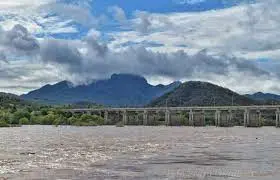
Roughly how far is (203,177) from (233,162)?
13794mm

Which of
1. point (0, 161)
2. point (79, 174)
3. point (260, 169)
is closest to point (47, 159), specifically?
point (0, 161)

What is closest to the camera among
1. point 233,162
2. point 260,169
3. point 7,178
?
point 7,178

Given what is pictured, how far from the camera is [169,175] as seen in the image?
4312 centimetres

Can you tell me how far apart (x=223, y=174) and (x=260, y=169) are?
554 centimetres

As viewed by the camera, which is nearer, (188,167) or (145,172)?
(145,172)

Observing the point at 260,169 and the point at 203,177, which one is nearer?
the point at 203,177

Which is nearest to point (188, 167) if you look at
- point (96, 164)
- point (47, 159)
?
point (96, 164)

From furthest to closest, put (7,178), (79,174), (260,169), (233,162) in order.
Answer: (233,162)
(260,169)
(79,174)
(7,178)

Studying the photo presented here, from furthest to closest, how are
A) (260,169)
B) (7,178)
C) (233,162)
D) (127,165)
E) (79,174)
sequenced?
1. (233,162)
2. (127,165)
3. (260,169)
4. (79,174)
5. (7,178)

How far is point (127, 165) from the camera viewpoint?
5150cm

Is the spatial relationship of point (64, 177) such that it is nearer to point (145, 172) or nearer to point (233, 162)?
point (145, 172)

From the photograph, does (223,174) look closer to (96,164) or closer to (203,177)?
(203,177)

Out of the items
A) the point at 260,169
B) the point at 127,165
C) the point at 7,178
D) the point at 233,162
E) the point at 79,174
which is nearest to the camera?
the point at 7,178

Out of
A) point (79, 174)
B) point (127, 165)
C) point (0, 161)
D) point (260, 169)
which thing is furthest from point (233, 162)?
point (0, 161)
